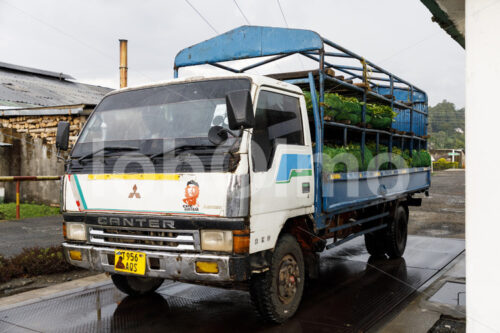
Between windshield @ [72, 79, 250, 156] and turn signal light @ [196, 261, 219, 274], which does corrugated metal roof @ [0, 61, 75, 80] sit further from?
turn signal light @ [196, 261, 219, 274]

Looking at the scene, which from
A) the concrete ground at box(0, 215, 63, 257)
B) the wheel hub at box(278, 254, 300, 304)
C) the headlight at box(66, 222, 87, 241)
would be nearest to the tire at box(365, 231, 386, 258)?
the wheel hub at box(278, 254, 300, 304)

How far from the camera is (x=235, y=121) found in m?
3.61

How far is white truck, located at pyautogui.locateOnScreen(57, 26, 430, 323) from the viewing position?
12.1 ft

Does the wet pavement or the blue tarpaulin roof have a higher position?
the blue tarpaulin roof

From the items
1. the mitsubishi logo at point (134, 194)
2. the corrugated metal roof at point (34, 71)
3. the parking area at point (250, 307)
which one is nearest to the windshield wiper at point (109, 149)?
the mitsubishi logo at point (134, 194)

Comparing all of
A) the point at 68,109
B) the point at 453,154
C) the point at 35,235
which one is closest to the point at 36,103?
the point at 68,109

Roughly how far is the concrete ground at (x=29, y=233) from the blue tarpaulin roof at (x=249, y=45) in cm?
379

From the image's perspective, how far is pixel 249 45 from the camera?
223 inches

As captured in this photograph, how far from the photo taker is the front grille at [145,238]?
12.4ft

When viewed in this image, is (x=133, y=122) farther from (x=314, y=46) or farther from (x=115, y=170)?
(x=314, y=46)

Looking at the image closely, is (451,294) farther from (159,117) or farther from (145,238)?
(159,117)
